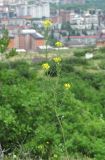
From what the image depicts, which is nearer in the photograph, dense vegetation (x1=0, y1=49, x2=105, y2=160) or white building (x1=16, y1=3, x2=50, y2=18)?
dense vegetation (x1=0, y1=49, x2=105, y2=160)

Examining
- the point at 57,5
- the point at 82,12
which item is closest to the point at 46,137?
the point at 82,12

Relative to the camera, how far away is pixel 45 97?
13.5 feet

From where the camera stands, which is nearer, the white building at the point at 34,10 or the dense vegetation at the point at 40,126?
the dense vegetation at the point at 40,126

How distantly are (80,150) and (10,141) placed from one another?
0.69 metres

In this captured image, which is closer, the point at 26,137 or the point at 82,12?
the point at 26,137

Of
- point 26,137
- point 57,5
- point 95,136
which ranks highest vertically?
point 26,137

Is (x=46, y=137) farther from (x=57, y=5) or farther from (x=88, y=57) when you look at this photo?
(x=57, y=5)

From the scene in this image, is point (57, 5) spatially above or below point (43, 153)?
below

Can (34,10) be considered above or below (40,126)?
below

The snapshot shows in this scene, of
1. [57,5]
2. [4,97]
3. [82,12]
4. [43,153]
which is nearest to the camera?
[43,153]

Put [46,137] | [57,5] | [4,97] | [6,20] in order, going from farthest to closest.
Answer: [57,5], [6,20], [4,97], [46,137]

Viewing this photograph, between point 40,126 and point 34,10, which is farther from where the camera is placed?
point 34,10

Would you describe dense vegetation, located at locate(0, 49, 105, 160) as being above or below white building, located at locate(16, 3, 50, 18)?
above

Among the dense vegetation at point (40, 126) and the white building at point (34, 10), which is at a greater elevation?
the dense vegetation at point (40, 126)
